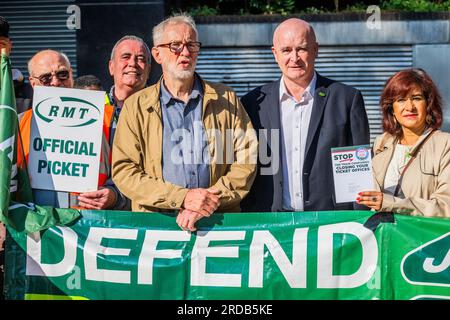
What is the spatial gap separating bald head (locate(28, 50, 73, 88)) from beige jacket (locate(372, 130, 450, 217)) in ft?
8.55

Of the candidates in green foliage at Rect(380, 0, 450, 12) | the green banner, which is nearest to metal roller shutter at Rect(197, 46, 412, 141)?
green foliage at Rect(380, 0, 450, 12)

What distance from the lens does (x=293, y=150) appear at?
22.3 feet

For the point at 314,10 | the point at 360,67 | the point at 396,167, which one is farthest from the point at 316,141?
the point at 314,10

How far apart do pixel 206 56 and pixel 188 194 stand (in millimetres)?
6474

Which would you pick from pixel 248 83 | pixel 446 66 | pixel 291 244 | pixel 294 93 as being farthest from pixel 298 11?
pixel 291 244

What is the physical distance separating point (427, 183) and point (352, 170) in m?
0.56

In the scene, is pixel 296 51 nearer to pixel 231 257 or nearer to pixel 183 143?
pixel 183 143

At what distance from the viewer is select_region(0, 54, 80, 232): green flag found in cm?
648

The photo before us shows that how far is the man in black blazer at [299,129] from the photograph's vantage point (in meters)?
6.78

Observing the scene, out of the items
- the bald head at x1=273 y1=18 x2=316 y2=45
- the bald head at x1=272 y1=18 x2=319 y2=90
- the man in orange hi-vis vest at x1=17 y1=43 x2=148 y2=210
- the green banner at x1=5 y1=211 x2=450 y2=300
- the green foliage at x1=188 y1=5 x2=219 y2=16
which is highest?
the green foliage at x1=188 y1=5 x2=219 y2=16

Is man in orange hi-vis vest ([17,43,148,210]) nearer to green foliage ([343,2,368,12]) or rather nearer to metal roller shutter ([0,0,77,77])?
metal roller shutter ([0,0,77,77])

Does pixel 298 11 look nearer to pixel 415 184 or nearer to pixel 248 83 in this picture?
pixel 248 83

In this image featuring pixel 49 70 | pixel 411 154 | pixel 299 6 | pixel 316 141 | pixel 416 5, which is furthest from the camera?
pixel 299 6

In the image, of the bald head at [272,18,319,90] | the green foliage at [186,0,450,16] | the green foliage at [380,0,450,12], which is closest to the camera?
the bald head at [272,18,319,90]
